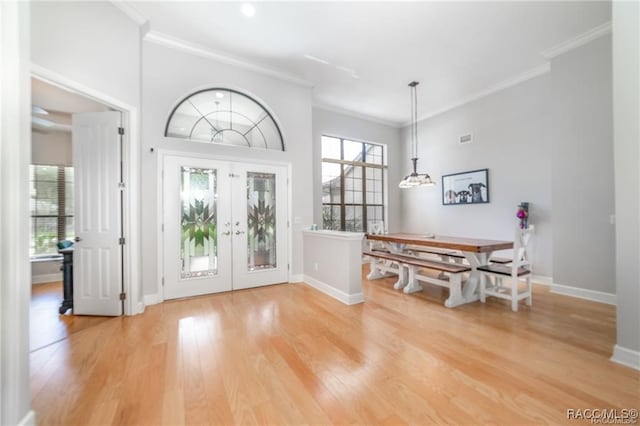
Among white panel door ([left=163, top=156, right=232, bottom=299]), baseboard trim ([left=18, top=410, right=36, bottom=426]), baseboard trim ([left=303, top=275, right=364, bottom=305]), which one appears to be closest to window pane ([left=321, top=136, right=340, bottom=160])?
white panel door ([left=163, top=156, right=232, bottom=299])

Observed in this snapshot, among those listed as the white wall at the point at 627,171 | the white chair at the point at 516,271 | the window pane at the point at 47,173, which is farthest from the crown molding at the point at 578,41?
the window pane at the point at 47,173

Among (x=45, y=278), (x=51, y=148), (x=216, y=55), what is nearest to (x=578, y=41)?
(x=216, y=55)

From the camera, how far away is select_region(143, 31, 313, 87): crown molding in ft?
11.4

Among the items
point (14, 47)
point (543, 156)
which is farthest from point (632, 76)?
point (14, 47)

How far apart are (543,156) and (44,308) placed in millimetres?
7658

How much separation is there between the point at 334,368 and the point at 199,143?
3428 mm

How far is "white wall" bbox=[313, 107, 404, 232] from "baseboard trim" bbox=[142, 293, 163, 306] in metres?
3.18

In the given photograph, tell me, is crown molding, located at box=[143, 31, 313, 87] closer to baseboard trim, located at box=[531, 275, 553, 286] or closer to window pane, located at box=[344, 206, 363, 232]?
window pane, located at box=[344, 206, 363, 232]

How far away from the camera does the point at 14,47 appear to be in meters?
1.36

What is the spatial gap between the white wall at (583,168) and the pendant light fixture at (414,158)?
5.95ft

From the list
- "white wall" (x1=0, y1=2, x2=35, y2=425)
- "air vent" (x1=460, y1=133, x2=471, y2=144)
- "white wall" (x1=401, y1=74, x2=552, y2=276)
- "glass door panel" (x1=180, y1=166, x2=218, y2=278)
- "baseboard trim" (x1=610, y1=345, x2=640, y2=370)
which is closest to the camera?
"white wall" (x1=0, y1=2, x2=35, y2=425)

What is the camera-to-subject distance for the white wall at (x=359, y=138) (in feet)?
18.7

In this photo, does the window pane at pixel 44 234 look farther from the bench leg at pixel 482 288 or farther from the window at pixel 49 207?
the bench leg at pixel 482 288

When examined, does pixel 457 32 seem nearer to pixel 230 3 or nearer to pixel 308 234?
pixel 230 3
